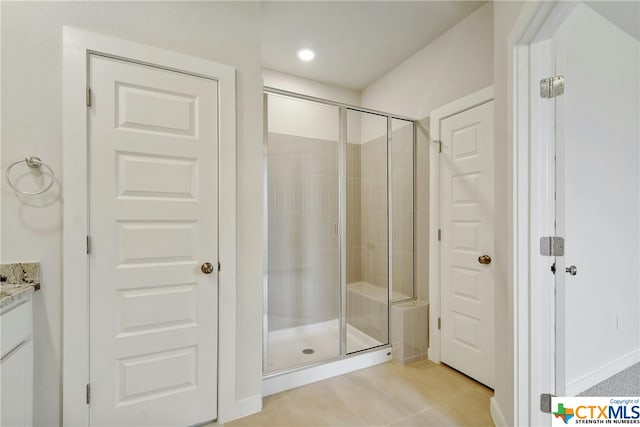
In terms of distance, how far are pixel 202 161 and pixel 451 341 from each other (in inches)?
90.7

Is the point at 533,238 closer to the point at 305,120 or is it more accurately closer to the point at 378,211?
the point at 378,211

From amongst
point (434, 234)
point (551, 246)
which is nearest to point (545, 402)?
point (551, 246)

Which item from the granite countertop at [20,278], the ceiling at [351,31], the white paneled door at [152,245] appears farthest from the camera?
the ceiling at [351,31]

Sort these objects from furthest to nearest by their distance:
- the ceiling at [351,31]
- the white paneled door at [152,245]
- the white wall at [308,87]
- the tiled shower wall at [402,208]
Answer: the white wall at [308,87]
the tiled shower wall at [402,208]
the ceiling at [351,31]
the white paneled door at [152,245]

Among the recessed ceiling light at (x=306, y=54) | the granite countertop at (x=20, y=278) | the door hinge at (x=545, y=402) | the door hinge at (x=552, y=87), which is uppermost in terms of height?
the recessed ceiling light at (x=306, y=54)

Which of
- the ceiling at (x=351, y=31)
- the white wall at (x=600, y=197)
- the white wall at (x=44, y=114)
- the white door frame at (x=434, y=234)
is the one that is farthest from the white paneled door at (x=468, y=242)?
the white wall at (x=44, y=114)

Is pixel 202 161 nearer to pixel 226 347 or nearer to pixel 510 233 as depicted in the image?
pixel 226 347

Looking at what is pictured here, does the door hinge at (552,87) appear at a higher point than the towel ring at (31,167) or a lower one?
higher

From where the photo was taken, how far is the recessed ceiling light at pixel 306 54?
109 inches

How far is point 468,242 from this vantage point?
7.27 ft

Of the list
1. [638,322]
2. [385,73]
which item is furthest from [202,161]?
[638,322]

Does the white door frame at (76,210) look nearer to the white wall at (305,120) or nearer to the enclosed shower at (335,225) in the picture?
the white wall at (305,120)

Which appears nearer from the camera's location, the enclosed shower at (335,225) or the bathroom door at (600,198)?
the bathroom door at (600,198)

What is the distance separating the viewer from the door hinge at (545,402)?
140 cm
